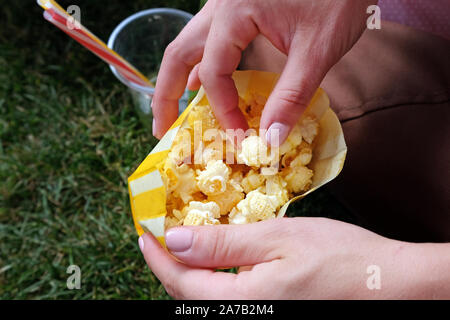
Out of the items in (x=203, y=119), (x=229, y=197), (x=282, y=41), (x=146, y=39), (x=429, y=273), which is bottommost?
(x=429, y=273)

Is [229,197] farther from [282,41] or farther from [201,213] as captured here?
[282,41]

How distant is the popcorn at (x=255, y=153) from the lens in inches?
24.0

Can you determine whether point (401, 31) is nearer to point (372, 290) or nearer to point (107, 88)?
point (372, 290)

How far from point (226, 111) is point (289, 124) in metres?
0.10

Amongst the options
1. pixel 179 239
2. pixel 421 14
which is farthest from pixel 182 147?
pixel 421 14

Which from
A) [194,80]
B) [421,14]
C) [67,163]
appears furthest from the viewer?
[67,163]

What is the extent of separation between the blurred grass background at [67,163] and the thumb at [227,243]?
53cm

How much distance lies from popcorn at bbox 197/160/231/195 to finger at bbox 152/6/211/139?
191 millimetres

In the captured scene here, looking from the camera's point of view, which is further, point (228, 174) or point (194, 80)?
point (194, 80)

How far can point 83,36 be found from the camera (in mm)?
809

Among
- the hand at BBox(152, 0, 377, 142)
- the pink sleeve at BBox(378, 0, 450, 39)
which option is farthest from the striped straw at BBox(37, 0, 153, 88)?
A: the pink sleeve at BBox(378, 0, 450, 39)

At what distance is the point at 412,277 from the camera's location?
1.78 ft

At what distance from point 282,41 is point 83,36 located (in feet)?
1.36
